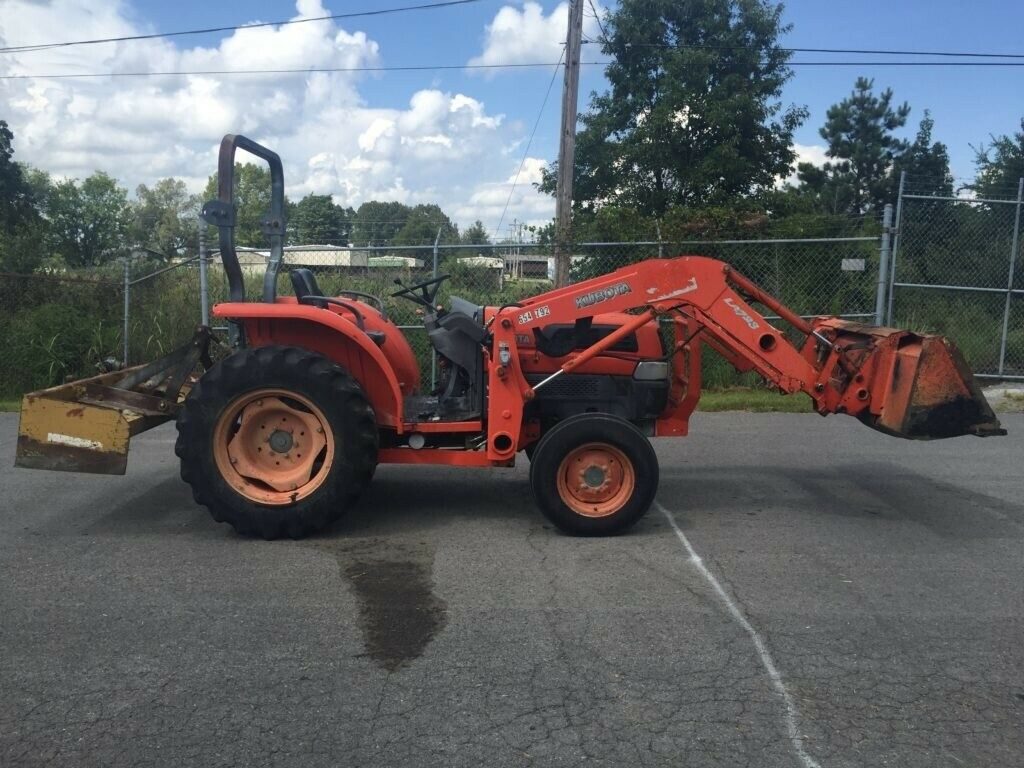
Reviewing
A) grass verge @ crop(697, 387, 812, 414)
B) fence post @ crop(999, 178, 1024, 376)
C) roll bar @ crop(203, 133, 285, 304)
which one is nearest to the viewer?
roll bar @ crop(203, 133, 285, 304)

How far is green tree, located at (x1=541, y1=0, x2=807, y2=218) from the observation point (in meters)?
19.5

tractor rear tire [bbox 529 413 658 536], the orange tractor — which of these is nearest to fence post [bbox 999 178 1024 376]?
the orange tractor

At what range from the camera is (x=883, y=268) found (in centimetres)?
1146

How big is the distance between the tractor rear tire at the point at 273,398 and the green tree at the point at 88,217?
41792 mm

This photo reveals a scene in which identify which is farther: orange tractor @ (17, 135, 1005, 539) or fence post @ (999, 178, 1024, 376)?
fence post @ (999, 178, 1024, 376)

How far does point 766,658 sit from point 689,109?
17.2 meters

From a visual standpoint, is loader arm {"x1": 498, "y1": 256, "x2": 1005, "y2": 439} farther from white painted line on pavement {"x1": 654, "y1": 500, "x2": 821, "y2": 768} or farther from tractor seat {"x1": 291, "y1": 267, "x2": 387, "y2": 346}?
white painted line on pavement {"x1": 654, "y1": 500, "x2": 821, "y2": 768}

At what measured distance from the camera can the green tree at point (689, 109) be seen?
19.5 metres

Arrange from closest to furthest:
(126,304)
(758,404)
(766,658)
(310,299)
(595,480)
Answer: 1. (766,658)
2. (595,480)
3. (310,299)
4. (758,404)
5. (126,304)

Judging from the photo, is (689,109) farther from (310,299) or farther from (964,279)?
(310,299)

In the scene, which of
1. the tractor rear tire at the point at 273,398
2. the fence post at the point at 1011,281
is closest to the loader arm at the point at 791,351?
the tractor rear tire at the point at 273,398

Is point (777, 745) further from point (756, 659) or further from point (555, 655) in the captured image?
point (555, 655)

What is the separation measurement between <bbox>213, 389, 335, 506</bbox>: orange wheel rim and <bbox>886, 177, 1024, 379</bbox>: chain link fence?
8.80m

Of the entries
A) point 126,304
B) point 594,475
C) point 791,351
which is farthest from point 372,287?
point 791,351
